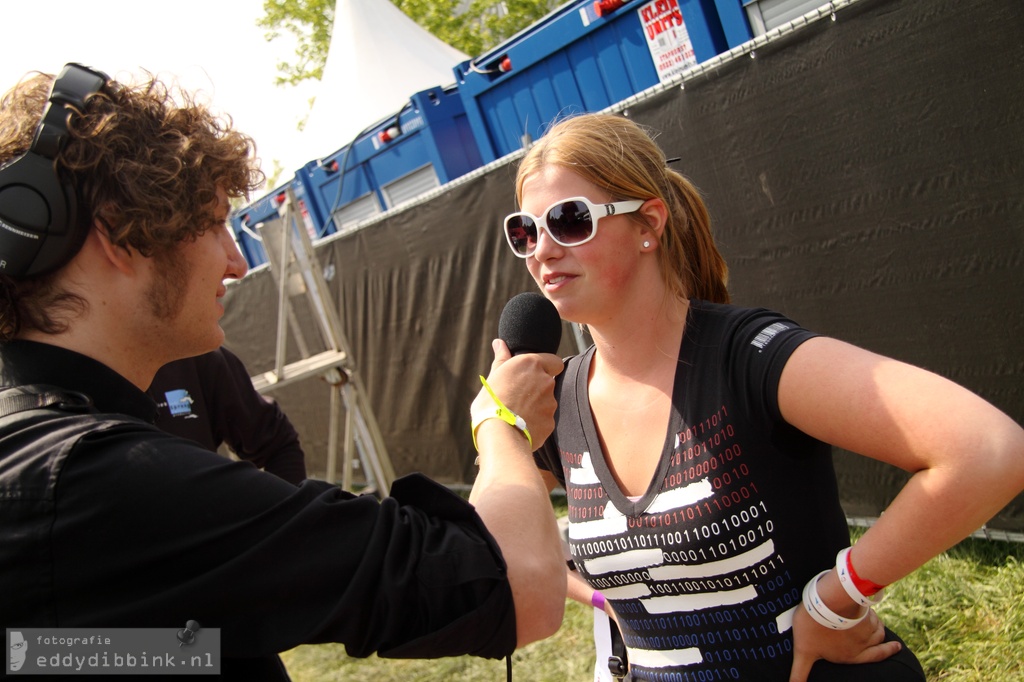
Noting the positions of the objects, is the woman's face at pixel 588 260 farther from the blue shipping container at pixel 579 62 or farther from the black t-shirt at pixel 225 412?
the blue shipping container at pixel 579 62

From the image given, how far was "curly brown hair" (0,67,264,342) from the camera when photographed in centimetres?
124

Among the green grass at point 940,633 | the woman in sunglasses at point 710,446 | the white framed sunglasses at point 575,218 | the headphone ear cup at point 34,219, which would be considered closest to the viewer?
the headphone ear cup at point 34,219

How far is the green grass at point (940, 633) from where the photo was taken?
2.70 m

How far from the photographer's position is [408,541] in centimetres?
113

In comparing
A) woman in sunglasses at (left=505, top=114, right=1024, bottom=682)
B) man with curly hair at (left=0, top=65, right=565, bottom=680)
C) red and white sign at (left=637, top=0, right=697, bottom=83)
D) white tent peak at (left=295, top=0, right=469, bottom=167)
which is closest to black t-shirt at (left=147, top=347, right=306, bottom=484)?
woman in sunglasses at (left=505, top=114, right=1024, bottom=682)

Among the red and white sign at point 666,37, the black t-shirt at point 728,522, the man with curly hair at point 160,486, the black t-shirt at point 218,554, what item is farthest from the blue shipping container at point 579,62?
the black t-shirt at point 218,554

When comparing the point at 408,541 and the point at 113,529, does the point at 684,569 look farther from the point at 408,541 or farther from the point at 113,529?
the point at 113,529

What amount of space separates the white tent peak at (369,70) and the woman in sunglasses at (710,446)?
28.8ft

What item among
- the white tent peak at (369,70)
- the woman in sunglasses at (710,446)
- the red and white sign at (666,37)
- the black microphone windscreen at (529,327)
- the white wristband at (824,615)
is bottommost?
the white wristband at (824,615)

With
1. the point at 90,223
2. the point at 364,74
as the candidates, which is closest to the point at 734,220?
the point at 90,223

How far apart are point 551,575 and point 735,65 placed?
2.83 m

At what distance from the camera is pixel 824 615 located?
1517mm

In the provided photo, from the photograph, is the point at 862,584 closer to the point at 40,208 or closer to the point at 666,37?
the point at 40,208

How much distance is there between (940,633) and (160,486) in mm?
2945
